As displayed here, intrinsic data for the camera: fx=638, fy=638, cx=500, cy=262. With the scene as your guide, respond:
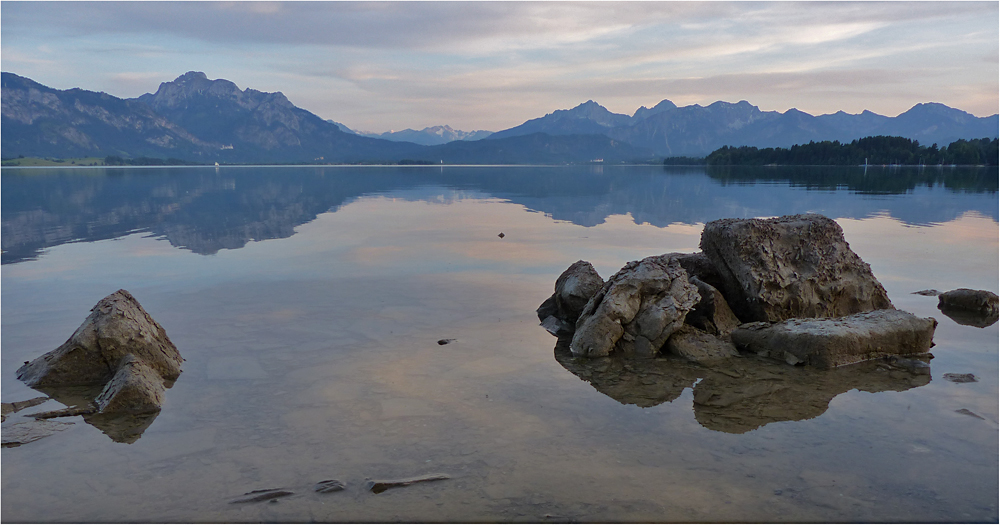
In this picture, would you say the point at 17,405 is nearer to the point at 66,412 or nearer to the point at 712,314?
the point at 66,412

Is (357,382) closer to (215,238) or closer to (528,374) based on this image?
(528,374)

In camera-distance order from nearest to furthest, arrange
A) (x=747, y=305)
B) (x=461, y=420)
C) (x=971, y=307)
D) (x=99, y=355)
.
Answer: (x=461, y=420) → (x=99, y=355) → (x=747, y=305) → (x=971, y=307)

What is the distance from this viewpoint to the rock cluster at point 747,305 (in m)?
12.6

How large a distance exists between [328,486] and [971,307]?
16.3m

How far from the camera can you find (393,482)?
7598 mm

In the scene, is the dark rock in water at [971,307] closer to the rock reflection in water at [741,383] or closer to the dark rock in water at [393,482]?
the rock reflection in water at [741,383]

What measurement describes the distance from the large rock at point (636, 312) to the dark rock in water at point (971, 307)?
7.15 m

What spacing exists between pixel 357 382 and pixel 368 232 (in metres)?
21.5

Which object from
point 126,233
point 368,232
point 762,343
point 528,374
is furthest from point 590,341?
point 126,233

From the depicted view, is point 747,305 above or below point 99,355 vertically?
below

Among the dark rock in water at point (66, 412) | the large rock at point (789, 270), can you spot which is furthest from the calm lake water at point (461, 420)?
the large rock at point (789, 270)

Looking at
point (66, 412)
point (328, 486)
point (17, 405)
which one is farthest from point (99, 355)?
point (328, 486)

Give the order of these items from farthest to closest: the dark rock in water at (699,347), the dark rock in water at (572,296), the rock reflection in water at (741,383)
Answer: the dark rock in water at (572,296) < the dark rock in water at (699,347) < the rock reflection in water at (741,383)

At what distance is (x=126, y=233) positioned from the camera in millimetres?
31484
